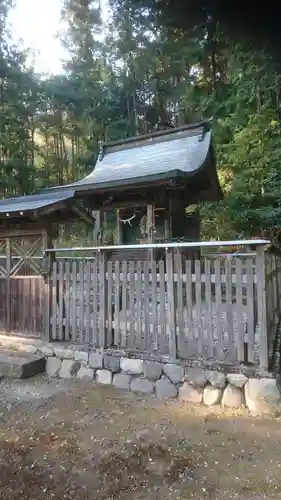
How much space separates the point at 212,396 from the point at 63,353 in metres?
2.16

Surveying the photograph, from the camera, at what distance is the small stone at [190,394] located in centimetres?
386

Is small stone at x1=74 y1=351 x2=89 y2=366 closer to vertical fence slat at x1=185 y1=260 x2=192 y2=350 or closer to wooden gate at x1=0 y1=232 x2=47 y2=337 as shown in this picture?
wooden gate at x1=0 y1=232 x2=47 y2=337

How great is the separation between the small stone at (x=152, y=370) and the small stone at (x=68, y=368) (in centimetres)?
106

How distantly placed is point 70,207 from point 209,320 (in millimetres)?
3008

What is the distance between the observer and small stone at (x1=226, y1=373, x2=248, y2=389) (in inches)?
143

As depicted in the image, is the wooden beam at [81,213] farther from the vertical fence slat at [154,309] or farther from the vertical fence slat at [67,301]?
the vertical fence slat at [154,309]

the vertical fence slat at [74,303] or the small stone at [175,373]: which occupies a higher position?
the vertical fence slat at [74,303]

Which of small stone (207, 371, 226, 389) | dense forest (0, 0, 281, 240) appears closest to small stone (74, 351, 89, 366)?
small stone (207, 371, 226, 389)

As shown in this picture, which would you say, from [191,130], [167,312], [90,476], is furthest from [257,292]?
[191,130]

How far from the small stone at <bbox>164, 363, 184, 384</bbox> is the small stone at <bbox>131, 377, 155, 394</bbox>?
28cm

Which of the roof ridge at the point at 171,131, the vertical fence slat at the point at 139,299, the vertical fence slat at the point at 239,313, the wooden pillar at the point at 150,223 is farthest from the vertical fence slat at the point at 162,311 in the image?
the roof ridge at the point at 171,131

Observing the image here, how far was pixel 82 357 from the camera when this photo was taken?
15.5 feet

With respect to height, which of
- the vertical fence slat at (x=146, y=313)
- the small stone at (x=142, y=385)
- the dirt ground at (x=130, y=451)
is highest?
the vertical fence slat at (x=146, y=313)

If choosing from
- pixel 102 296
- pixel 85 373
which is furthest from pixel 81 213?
pixel 85 373
